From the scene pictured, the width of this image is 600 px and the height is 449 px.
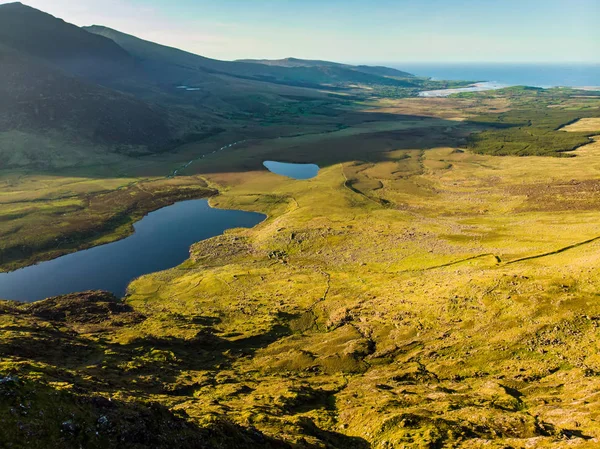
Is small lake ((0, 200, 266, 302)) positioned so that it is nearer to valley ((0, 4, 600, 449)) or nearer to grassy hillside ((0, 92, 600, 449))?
valley ((0, 4, 600, 449))

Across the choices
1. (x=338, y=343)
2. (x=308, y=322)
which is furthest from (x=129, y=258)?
(x=338, y=343)

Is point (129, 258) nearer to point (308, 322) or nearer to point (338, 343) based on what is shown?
point (308, 322)

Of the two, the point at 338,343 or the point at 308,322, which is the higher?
the point at 338,343

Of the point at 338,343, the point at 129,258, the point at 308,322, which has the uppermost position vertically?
the point at 129,258

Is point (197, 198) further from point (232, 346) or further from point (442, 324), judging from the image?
point (442, 324)

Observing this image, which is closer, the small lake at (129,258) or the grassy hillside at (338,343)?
the grassy hillside at (338,343)

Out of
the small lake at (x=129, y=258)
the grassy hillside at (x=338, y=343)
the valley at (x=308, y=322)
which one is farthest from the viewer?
the small lake at (x=129, y=258)

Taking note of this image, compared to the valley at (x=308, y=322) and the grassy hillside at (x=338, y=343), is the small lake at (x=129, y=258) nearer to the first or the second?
the valley at (x=308, y=322)

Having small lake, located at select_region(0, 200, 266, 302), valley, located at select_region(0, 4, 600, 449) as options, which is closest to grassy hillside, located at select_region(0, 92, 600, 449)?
valley, located at select_region(0, 4, 600, 449)

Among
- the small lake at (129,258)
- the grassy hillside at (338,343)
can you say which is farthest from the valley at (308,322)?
the small lake at (129,258)
